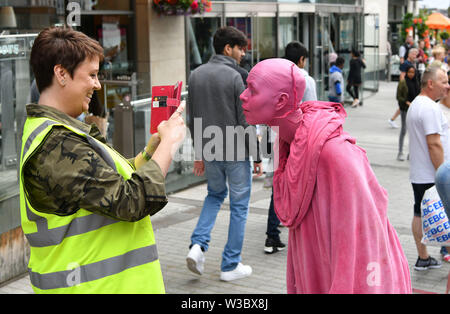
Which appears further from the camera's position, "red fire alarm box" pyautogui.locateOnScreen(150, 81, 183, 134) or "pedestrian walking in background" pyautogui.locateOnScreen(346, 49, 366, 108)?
Answer: "pedestrian walking in background" pyautogui.locateOnScreen(346, 49, 366, 108)

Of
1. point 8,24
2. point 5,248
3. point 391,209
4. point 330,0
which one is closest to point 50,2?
point 8,24

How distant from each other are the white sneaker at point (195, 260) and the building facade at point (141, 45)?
4.67ft

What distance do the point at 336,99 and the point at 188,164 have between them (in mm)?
7731

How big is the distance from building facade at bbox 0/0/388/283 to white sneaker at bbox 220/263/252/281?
170 cm

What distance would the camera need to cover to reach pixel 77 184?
6.74 ft

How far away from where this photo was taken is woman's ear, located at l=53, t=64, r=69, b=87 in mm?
2189

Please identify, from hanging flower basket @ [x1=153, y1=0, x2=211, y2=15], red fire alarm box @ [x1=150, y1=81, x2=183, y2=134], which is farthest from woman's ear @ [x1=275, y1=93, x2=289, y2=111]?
hanging flower basket @ [x1=153, y1=0, x2=211, y2=15]

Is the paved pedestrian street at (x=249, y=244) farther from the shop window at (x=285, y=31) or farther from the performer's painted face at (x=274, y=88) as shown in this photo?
the shop window at (x=285, y=31)

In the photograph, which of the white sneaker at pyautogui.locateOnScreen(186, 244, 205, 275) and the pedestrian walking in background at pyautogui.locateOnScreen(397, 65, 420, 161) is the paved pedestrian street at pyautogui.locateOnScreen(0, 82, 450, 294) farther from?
the pedestrian walking in background at pyautogui.locateOnScreen(397, 65, 420, 161)

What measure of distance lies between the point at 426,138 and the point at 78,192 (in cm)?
431

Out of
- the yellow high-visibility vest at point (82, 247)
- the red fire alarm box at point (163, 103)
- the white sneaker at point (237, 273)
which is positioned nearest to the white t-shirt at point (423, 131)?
the white sneaker at point (237, 273)

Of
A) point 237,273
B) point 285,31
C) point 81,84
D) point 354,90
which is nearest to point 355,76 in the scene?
point 354,90

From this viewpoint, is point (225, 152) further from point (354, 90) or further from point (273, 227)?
point (354, 90)

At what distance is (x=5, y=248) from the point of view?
5363mm
